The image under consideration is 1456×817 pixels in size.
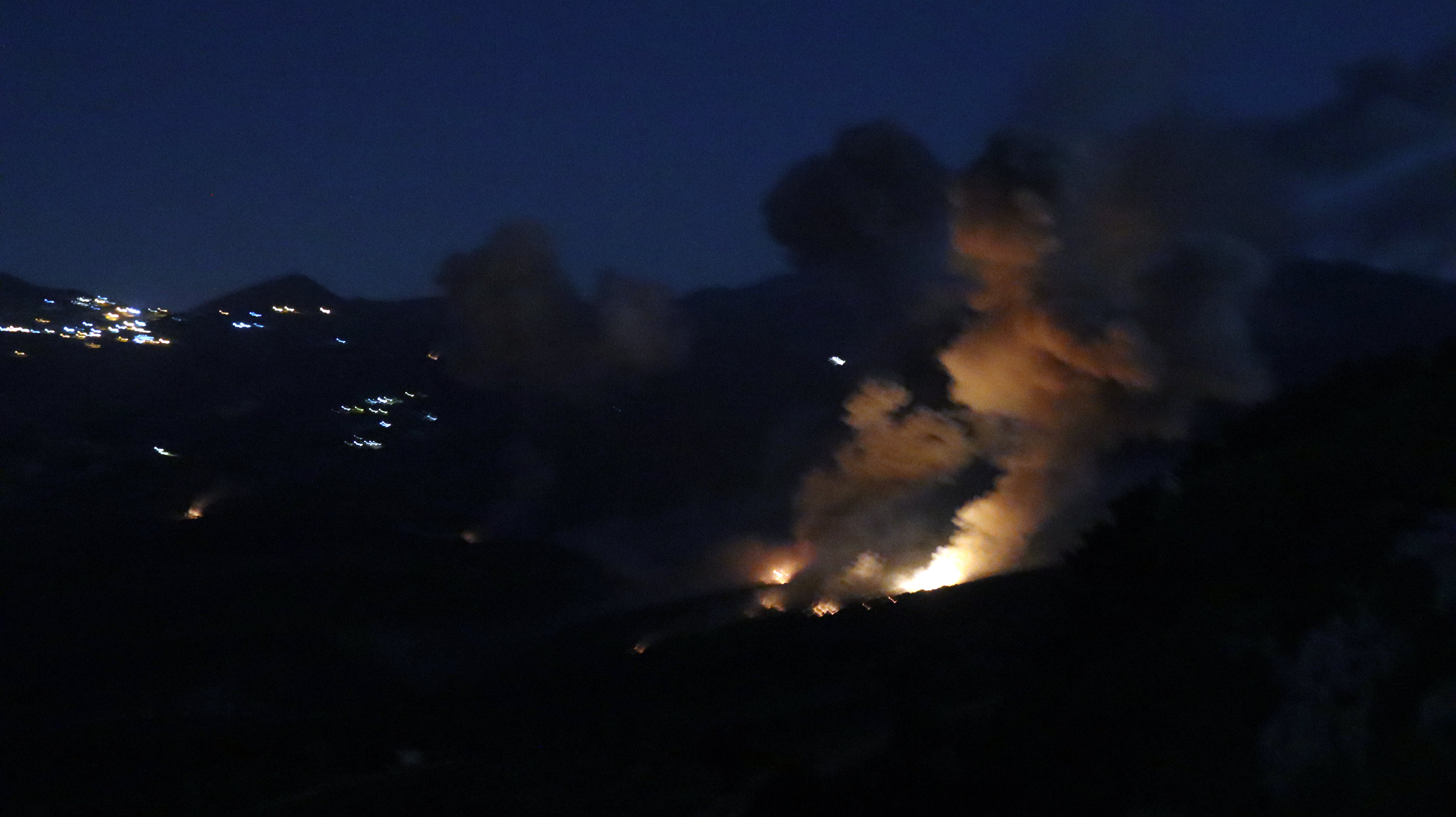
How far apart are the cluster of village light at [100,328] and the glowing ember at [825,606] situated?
62.7 metres

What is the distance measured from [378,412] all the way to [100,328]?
31.0m

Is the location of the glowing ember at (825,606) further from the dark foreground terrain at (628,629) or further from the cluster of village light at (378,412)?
the cluster of village light at (378,412)

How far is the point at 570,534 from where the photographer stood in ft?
217

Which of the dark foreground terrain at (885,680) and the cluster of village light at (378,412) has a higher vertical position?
the cluster of village light at (378,412)

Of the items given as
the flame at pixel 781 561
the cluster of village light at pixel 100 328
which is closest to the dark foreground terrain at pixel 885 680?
the flame at pixel 781 561

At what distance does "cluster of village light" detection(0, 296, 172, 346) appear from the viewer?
3438 inches

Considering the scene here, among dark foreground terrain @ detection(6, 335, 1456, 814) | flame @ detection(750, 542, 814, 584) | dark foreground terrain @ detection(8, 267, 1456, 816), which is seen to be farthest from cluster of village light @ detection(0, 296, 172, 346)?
flame @ detection(750, 542, 814, 584)

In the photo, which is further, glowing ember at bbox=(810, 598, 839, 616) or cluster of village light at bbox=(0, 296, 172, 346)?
cluster of village light at bbox=(0, 296, 172, 346)

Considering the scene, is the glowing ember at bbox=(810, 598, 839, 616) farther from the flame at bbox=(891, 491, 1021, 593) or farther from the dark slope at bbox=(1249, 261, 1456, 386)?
the dark slope at bbox=(1249, 261, 1456, 386)

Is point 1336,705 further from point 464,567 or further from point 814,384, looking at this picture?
point 814,384

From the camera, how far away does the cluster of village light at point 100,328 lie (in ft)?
286

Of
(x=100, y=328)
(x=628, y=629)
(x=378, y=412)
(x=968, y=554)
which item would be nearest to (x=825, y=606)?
(x=968, y=554)

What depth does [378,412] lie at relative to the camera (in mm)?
78812

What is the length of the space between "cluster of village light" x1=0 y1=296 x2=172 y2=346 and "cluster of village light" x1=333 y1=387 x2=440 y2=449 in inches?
771
